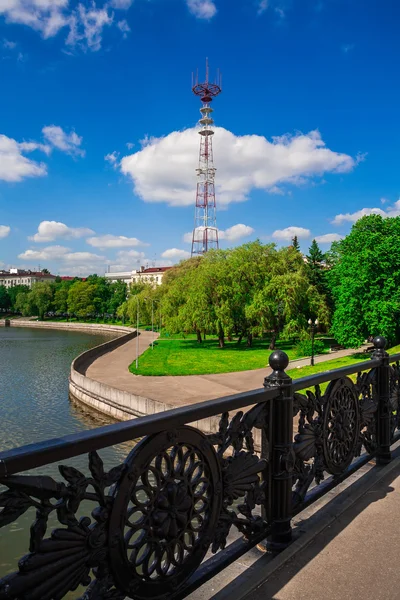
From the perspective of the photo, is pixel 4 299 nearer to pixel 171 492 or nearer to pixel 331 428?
pixel 331 428

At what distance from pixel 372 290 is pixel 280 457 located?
95.1ft

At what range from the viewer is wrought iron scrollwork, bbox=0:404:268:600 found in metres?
1.66

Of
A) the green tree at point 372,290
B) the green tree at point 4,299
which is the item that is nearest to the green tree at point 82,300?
the green tree at point 4,299

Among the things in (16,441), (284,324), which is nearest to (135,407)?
(16,441)

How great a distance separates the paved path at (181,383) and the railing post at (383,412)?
1342 cm

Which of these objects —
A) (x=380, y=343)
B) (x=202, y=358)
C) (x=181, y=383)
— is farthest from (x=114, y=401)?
(x=380, y=343)

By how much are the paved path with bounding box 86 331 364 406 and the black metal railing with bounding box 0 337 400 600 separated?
14826 millimetres

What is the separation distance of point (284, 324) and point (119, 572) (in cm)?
3779

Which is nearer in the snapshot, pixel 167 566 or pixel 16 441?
pixel 167 566

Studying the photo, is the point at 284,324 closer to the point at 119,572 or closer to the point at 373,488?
the point at 373,488

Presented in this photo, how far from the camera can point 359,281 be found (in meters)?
30.1

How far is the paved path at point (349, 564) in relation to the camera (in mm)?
2496

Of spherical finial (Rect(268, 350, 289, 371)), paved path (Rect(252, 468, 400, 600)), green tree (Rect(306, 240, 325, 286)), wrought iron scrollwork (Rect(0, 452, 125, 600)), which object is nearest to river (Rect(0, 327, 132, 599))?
paved path (Rect(252, 468, 400, 600))

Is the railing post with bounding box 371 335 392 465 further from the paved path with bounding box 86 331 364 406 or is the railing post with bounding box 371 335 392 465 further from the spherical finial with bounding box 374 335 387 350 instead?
the paved path with bounding box 86 331 364 406
